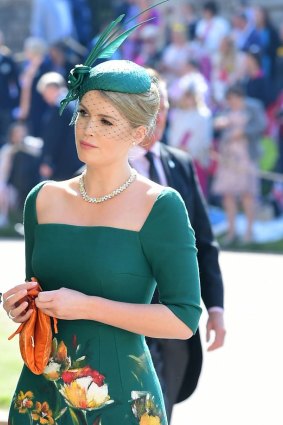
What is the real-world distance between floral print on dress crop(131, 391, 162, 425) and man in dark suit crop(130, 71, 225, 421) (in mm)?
1484

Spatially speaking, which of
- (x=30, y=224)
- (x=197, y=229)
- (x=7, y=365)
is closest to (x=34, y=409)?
(x=30, y=224)

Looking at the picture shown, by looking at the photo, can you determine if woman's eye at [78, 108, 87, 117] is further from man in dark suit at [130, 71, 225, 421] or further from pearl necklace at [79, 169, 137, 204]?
man in dark suit at [130, 71, 225, 421]

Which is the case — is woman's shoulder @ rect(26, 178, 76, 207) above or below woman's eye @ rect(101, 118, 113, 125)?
below

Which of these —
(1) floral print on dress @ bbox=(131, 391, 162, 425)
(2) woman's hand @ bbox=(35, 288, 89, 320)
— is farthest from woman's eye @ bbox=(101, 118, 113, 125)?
(1) floral print on dress @ bbox=(131, 391, 162, 425)

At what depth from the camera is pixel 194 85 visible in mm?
13430

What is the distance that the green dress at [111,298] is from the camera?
305 centimetres

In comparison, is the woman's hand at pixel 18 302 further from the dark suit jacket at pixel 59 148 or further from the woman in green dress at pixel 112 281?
the dark suit jacket at pixel 59 148

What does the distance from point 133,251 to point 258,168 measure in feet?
34.6

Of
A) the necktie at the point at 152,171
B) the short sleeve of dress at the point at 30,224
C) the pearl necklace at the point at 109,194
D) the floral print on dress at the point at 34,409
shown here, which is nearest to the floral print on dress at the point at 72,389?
the floral print on dress at the point at 34,409

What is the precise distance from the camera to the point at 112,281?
304 cm

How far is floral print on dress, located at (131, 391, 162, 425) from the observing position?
307cm

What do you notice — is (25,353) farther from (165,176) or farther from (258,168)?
(258,168)

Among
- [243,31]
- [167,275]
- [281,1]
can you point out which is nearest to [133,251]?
[167,275]

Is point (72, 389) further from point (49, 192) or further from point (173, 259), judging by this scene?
point (49, 192)
